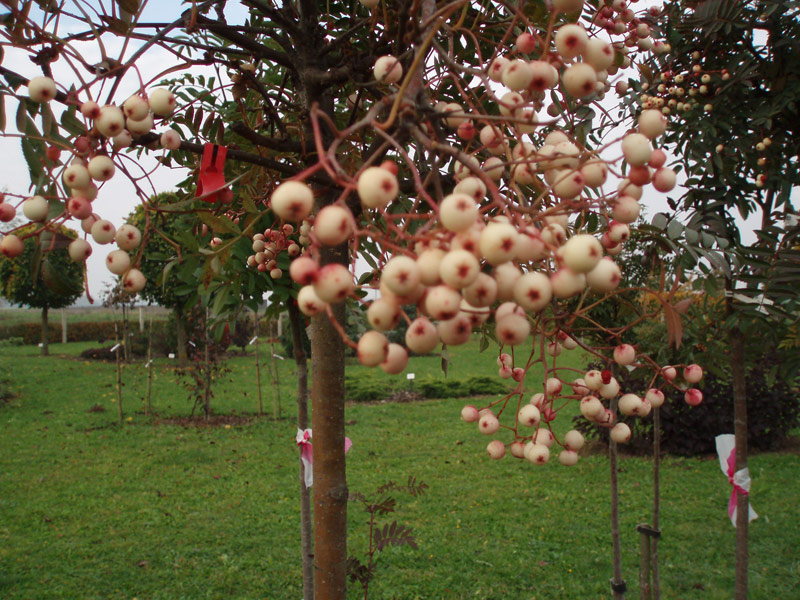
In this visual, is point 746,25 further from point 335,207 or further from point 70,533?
point 70,533

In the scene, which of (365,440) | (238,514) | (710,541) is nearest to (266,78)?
(238,514)

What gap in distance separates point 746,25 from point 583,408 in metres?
2.03

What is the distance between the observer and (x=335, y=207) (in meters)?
0.60

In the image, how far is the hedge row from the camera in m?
22.0

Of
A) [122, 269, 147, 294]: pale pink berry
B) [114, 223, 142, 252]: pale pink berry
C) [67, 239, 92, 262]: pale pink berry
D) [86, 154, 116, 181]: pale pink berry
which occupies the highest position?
[86, 154, 116, 181]: pale pink berry

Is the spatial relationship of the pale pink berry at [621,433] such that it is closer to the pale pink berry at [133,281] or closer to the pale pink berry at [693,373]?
the pale pink berry at [693,373]

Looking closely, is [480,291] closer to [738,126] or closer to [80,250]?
[80,250]

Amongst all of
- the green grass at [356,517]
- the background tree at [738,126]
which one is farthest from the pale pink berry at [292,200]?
the green grass at [356,517]

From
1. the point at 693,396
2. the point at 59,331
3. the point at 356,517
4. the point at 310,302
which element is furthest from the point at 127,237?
the point at 59,331

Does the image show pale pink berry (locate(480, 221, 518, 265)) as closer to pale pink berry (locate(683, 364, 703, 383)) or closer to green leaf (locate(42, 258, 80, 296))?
green leaf (locate(42, 258, 80, 296))

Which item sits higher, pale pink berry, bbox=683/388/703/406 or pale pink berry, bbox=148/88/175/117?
pale pink berry, bbox=148/88/175/117

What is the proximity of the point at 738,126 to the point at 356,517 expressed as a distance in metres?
4.04

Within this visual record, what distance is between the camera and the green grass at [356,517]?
3945 mm

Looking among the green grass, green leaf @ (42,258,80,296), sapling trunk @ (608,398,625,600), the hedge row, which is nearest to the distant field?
the hedge row
